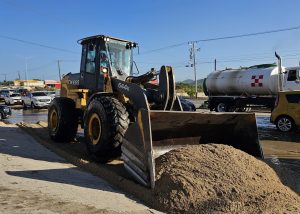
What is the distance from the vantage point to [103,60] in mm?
10273

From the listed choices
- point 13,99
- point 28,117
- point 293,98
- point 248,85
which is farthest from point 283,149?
point 13,99

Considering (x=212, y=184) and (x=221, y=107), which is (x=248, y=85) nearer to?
(x=221, y=107)

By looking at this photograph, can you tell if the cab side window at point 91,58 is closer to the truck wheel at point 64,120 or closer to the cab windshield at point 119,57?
the cab windshield at point 119,57

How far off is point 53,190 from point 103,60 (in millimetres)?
4635

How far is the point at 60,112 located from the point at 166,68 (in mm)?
3750

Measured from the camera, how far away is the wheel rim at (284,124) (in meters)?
15.7

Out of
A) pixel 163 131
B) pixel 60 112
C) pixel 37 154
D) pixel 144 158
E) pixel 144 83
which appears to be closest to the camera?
pixel 144 158

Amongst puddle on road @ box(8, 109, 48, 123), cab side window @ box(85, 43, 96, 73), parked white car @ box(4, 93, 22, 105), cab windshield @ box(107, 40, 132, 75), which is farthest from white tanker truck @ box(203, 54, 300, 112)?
parked white car @ box(4, 93, 22, 105)

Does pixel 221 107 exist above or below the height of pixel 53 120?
below

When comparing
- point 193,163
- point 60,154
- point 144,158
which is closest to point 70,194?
point 144,158

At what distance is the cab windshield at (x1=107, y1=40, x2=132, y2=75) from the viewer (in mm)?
10329

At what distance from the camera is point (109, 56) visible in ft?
33.7

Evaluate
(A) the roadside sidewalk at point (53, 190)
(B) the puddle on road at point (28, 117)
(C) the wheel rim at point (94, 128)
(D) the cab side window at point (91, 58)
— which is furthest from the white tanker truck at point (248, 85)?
(A) the roadside sidewalk at point (53, 190)

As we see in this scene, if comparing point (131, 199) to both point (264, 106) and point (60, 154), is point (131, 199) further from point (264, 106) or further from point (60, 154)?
point (264, 106)
